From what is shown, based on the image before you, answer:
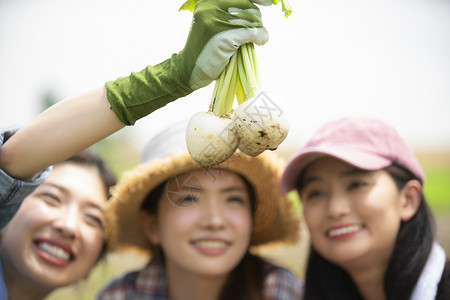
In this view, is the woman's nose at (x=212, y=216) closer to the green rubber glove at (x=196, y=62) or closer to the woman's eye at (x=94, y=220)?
the woman's eye at (x=94, y=220)

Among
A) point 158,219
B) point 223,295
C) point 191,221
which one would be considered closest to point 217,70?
point 191,221

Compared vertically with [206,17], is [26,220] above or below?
below

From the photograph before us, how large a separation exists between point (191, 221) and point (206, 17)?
1083 mm

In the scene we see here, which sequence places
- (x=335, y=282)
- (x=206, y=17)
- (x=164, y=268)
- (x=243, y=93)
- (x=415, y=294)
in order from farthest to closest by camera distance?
(x=164, y=268) → (x=335, y=282) → (x=415, y=294) → (x=243, y=93) → (x=206, y=17)

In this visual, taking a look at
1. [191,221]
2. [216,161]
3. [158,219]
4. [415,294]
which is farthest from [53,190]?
[415,294]

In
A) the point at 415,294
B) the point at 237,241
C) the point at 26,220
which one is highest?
the point at 26,220

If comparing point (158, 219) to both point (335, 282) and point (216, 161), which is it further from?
point (216, 161)

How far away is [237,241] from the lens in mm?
1910

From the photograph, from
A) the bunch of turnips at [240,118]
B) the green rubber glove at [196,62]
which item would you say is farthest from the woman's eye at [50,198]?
the bunch of turnips at [240,118]

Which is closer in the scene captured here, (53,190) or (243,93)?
(243,93)

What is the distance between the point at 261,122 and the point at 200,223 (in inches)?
38.4

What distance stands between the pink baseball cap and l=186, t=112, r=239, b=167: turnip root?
79 centimetres

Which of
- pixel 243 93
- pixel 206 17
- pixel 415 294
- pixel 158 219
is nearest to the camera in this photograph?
pixel 206 17

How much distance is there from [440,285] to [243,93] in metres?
1.19
